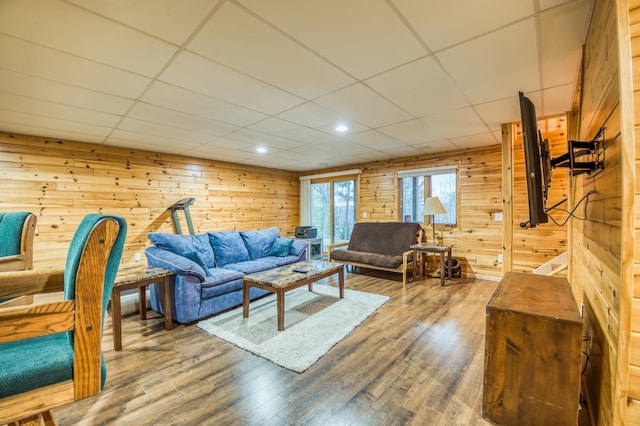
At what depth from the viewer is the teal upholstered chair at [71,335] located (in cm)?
79

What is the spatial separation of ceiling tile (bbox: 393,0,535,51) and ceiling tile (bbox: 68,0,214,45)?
3.48ft

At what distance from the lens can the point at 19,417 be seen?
79 cm

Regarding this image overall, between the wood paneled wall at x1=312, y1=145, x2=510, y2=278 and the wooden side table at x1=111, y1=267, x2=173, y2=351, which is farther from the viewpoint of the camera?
the wood paneled wall at x1=312, y1=145, x2=510, y2=278

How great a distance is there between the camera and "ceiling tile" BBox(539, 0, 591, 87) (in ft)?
4.92

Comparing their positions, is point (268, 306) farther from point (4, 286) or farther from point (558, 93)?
point (558, 93)

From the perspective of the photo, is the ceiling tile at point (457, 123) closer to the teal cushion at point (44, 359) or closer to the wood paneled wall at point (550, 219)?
the wood paneled wall at point (550, 219)

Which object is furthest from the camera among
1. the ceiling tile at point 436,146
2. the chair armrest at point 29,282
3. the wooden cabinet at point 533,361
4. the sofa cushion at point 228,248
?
the ceiling tile at point 436,146

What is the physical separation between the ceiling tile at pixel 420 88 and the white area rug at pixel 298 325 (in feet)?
7.49

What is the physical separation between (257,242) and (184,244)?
1263 millimetres

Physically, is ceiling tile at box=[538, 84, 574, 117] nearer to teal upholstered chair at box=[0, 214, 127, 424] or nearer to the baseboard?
the baseboard

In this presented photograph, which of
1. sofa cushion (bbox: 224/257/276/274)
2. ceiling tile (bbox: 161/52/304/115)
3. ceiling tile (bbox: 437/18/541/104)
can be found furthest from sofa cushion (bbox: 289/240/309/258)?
ceiling tile (bbox: 437/18/541/104)

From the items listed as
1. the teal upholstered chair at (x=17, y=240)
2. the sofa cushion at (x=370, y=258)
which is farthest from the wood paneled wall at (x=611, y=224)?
the teal upholstered chair at (x=17, y=240)

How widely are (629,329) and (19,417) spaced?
2.02 m

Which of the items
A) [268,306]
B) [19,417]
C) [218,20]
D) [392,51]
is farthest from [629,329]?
[268,306]
